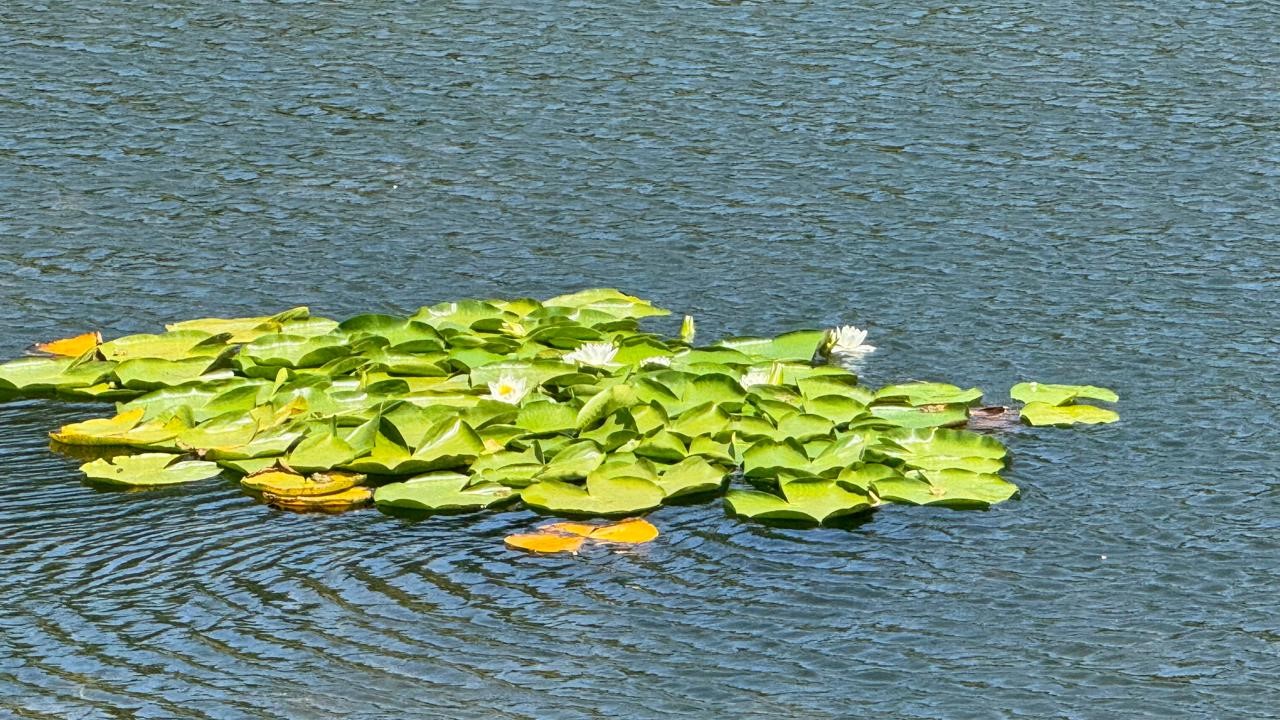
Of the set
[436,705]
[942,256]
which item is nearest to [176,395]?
A: [436,705]

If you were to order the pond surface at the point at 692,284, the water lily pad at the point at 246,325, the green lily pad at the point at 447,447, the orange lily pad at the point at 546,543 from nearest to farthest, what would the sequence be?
1. the pond surface at the point at 692,284
2. the orange lily pad at the point at 546,543
3. the green lily pad at the point at 447,447
4. the water lily pad at the point at 246,325

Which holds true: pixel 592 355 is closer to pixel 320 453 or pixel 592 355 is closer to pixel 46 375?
pixel 320 453

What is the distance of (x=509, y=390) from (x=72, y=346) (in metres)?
1.80

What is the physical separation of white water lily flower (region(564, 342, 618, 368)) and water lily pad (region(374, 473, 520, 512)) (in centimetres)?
93

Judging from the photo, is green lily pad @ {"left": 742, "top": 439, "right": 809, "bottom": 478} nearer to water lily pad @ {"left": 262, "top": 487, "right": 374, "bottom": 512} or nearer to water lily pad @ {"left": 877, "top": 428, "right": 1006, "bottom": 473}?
water lily pad @ {"left": 877, "top": 428, "right": 1006, "bottom": 473}

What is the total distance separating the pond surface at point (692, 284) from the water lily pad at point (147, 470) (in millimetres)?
118

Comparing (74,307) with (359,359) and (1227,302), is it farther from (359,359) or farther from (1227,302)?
(1227,302)

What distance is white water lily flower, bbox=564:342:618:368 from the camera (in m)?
6.72

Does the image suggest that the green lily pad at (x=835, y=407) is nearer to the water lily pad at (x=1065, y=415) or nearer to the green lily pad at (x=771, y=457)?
the green lily pad at (x=771, y=457)

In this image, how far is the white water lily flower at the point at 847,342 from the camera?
6992mm

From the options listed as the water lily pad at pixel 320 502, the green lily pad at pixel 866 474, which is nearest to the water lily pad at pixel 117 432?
the water lily pad at pixel 320 502

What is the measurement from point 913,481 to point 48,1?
7.81 meters

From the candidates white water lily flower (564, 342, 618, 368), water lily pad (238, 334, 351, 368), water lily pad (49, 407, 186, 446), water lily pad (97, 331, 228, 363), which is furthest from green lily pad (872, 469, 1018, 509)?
water lily pad (97, 331, 228, 363)

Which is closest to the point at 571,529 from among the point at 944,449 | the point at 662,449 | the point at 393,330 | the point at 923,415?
the point at 662,449
